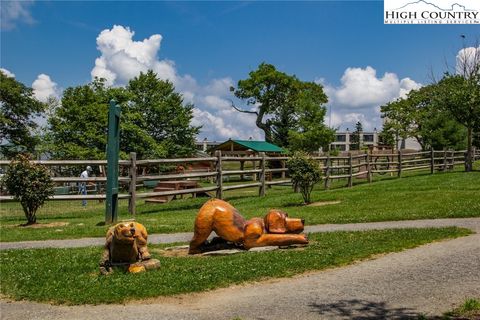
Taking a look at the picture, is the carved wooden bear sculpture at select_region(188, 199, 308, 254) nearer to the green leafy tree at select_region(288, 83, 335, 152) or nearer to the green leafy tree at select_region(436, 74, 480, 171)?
the green leafy tree at select_region(436, 74, 480, 171)

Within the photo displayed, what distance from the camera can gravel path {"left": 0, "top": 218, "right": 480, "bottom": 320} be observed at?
16.6ft

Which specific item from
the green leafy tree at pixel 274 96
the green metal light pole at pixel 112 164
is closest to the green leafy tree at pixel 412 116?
the green leafy tree at pixel 274 96

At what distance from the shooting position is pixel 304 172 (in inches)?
621

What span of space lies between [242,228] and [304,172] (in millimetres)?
7696

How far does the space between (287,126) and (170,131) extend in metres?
16.1

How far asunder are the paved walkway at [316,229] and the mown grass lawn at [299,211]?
0.49 meters

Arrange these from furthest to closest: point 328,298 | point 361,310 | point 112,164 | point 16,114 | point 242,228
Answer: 1. point 16,114
2. point 112,164
3. point 242,228
4. point 328,298
5. point 361,310

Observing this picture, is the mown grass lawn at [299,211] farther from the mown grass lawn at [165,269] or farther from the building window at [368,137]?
the building window at [368,137]

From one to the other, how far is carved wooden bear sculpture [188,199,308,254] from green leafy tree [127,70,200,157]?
120ft

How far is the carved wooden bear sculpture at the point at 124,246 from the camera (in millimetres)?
6895

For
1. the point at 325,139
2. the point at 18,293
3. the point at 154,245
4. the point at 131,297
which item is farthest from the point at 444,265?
the point at 325,139

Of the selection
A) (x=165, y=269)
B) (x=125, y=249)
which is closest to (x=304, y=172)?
(x=165, y=269)

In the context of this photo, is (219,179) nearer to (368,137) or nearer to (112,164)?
(112,164)

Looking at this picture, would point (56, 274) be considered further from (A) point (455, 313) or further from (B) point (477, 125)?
(B) point (477, 125)
